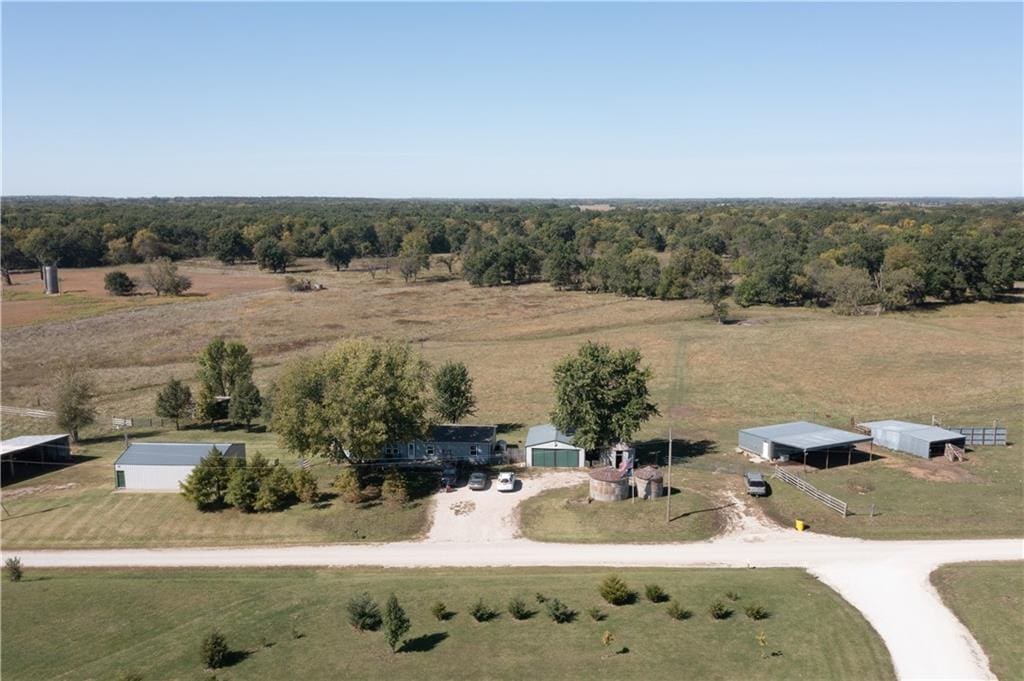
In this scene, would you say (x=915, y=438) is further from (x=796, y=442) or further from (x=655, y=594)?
(x=655, y=594)

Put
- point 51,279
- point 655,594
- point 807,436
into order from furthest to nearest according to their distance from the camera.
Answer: point 51,279
point 807,436
point 655,594

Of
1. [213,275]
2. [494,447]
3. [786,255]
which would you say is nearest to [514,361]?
[494,447]

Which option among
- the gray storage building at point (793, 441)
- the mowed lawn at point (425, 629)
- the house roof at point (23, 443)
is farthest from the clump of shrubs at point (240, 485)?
the gray storage building at point (793, 441)

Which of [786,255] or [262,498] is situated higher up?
[786,255]

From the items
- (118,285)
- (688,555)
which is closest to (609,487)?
(688,555)

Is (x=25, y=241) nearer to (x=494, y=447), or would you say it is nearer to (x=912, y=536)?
(x=494, y=447)

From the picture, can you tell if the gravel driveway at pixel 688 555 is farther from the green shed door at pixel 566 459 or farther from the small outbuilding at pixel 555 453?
the green shed door at pixel 566 459

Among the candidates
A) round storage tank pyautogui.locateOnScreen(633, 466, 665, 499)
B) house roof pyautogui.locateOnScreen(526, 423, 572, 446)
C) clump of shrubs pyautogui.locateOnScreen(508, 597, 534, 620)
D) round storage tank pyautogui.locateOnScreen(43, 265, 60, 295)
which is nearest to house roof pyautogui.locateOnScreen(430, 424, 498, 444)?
house roof pyautogui.locateOnScreen(526, 423, 572, 446)
